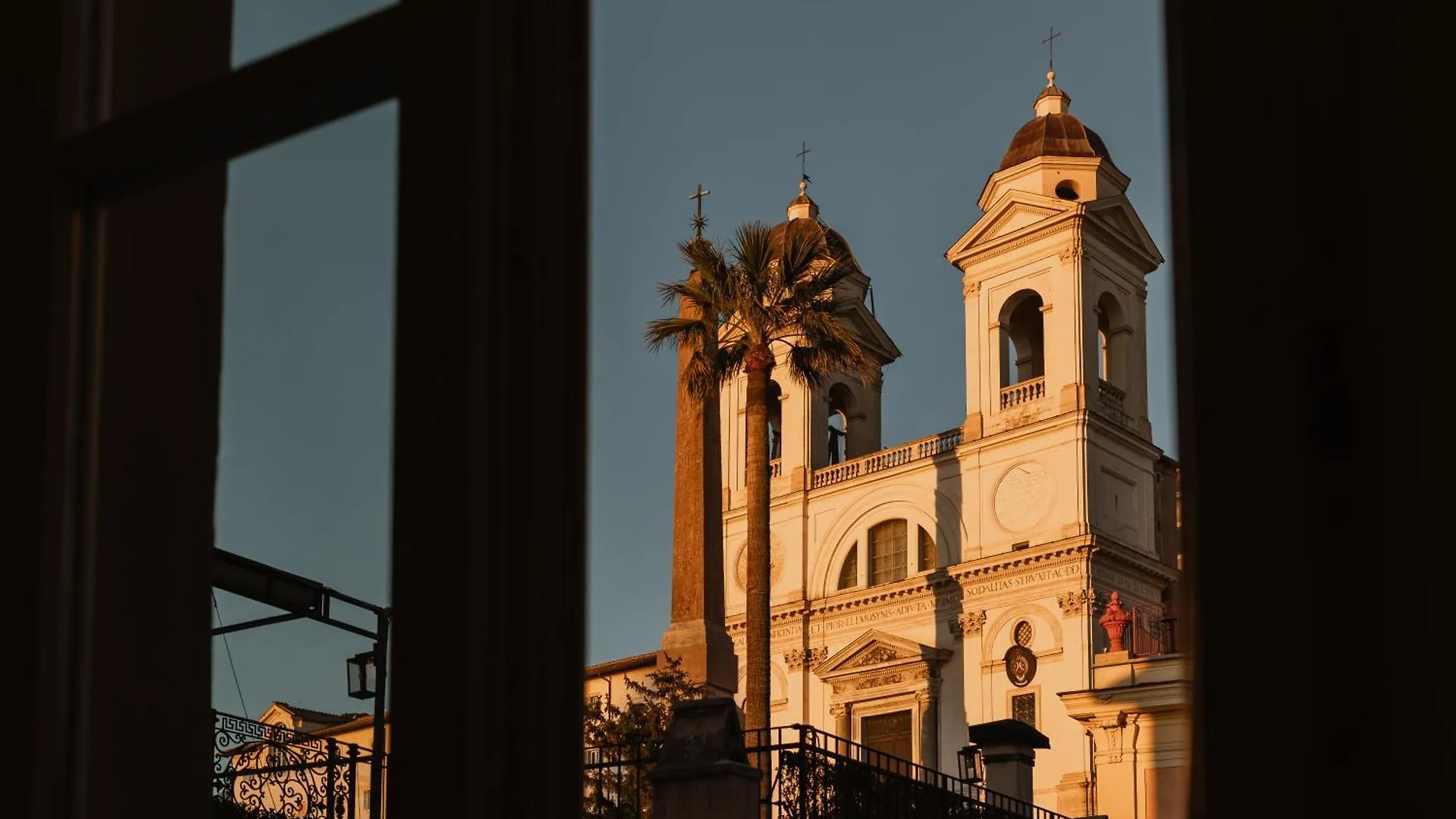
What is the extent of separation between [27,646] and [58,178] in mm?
369

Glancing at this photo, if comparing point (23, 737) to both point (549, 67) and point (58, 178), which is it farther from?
point (549, 67)

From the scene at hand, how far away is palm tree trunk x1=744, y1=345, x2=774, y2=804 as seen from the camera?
73.0 ft

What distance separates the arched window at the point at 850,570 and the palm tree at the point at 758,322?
41.9 feet

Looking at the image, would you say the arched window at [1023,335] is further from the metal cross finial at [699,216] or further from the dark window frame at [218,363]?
the dark window frame at [218,363]

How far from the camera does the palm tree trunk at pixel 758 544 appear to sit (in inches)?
876

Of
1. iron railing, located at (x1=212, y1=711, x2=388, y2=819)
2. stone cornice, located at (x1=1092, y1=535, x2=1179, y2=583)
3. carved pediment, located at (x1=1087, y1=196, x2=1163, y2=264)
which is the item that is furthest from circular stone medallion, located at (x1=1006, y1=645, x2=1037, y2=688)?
iron railing, located at (x1=212, y1=711, x2=388, y2=819)

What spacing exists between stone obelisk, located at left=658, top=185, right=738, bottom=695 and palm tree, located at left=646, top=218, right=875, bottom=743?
13.9 inches

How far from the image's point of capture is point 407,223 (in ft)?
3.82

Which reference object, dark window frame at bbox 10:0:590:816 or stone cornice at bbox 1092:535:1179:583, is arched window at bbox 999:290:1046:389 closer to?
stone cornice at bbox 1092:535:1179:583

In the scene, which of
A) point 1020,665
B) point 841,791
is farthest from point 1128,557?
point 841,791

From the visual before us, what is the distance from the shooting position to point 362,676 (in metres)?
1.59

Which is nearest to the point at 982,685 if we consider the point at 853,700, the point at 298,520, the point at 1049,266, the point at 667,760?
the point at 853,700

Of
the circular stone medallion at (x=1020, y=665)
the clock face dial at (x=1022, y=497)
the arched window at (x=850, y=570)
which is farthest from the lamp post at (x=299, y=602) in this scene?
the arched window at (x=850, y=570)

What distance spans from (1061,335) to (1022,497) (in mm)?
3286
